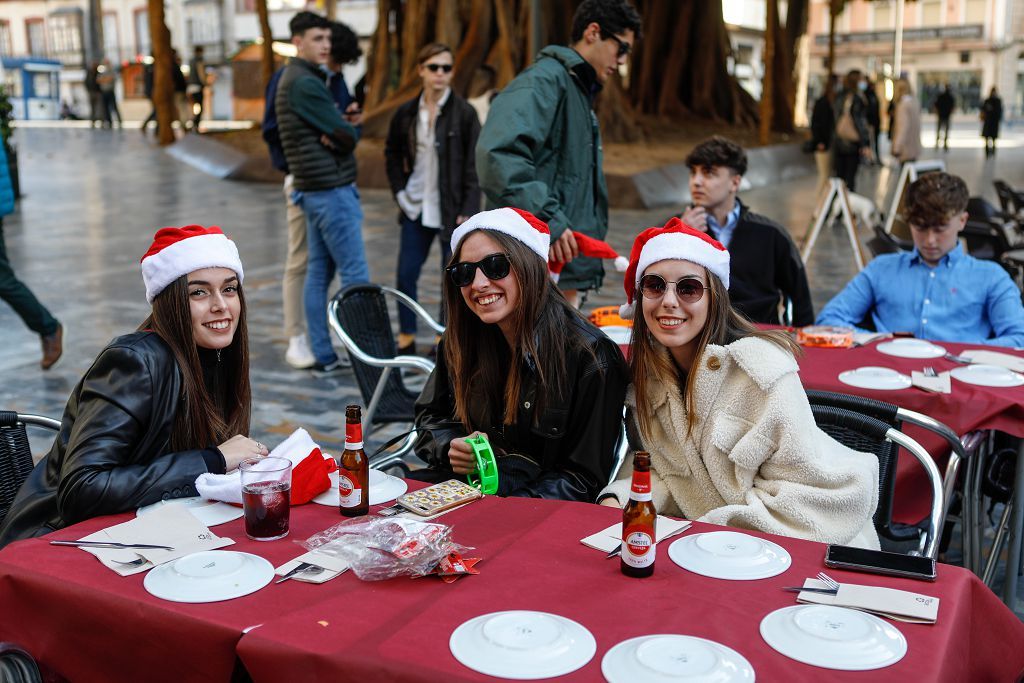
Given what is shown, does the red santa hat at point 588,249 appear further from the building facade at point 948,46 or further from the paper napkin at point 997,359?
the building facade at point 948,46

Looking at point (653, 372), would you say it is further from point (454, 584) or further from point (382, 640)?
point (382, 640)

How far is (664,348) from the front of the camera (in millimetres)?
2941

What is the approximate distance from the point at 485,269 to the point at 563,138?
202 cm

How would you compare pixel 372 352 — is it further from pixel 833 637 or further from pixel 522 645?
pixel 833 637

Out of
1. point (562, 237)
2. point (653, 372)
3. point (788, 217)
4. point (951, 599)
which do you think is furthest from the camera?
point (788, 217)

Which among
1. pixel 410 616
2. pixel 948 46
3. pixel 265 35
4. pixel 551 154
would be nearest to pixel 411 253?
pixel 551 154

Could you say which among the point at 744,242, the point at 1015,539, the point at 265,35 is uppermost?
the point at 265,35

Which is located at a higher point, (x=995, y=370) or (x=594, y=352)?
(x=594, y=352)

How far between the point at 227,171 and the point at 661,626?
17523 millimetres

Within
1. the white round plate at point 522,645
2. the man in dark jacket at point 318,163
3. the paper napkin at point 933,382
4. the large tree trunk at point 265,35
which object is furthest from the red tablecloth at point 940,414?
the large tree trunk at point 265,35

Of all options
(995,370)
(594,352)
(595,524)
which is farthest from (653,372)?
(995,370)

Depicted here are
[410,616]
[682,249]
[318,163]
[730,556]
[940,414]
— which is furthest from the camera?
[318,163]

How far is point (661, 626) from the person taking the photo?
1.87 metres

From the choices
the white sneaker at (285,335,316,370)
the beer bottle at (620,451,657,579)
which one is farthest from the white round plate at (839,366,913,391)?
the white sneaker at (285,335,316,370)
